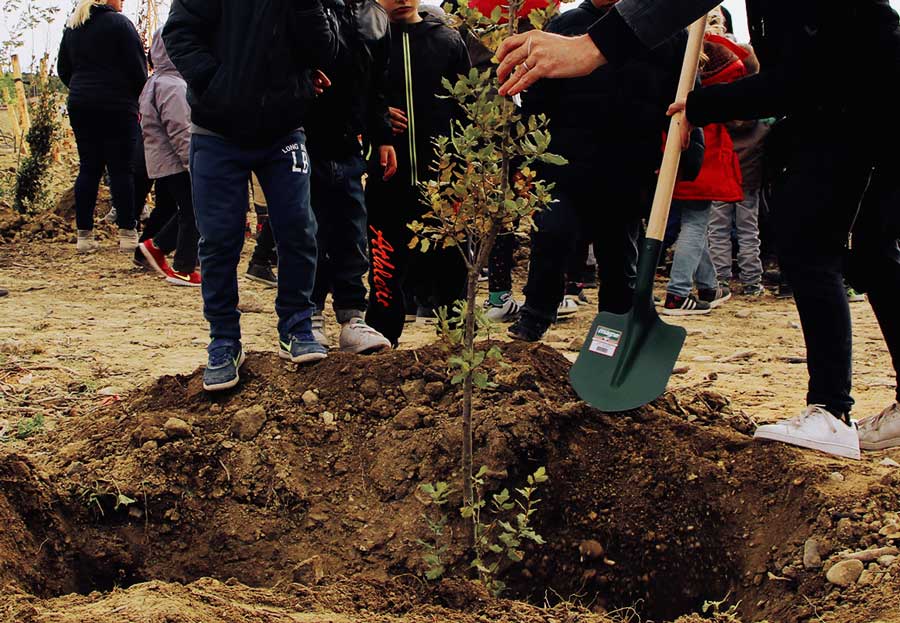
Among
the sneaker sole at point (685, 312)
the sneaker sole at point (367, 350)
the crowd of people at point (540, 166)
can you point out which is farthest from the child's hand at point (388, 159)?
the sneaker sole at point (685, 312)

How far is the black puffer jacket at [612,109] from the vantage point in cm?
421

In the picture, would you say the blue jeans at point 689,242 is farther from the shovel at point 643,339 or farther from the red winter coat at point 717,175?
the shovel at point 643,339

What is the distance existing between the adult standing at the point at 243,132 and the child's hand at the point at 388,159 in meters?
0.82

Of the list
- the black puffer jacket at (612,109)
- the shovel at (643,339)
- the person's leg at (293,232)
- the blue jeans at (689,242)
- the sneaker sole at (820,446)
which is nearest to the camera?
the sneaker sole at (820,446)

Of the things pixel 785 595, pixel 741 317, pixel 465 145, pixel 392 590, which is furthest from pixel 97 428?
pixel 741 317

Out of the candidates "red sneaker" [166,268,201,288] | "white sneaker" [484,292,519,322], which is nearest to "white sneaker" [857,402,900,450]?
"white sneaker" [484,292,519,322]

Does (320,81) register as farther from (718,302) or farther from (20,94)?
(20,94)

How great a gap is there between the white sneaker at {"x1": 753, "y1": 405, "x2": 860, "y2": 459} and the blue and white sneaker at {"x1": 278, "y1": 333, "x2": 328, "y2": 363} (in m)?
1.67

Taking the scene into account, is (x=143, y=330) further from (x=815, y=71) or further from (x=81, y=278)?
(x=815, y=71)

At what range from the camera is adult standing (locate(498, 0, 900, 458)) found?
295 centimetres

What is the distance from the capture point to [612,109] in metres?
4.23

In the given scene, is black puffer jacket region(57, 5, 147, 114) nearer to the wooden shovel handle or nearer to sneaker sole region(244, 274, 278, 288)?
sneaker sole region(244, 274, 278, 288)

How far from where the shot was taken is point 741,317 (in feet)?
22.5

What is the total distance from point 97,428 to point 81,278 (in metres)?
4.34
